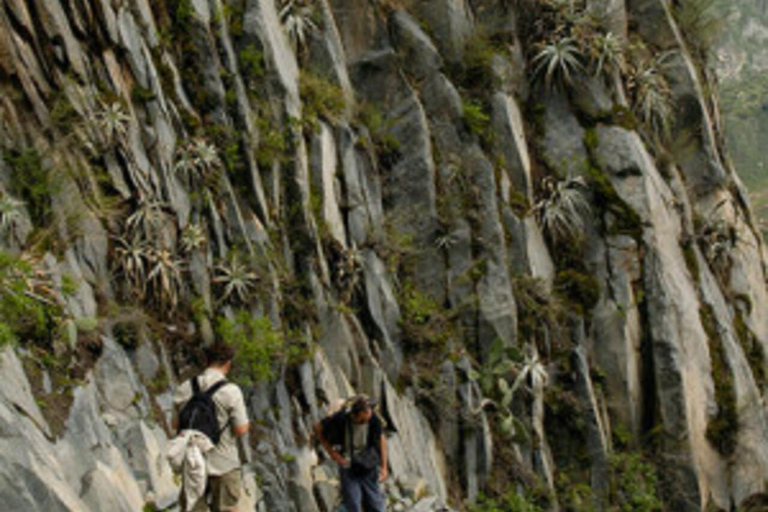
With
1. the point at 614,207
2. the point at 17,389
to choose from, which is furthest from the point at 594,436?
the point at 17,389

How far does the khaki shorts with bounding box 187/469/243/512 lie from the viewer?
729cm

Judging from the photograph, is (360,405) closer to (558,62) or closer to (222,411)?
(222,411)

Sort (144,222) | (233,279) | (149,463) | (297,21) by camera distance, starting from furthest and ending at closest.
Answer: (297,21)
(233,279)
(144,222)
(149,463)

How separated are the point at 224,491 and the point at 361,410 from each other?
1569mm

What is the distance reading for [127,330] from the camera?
9.81 m

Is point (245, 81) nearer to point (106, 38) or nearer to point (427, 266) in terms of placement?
point (106, 38)

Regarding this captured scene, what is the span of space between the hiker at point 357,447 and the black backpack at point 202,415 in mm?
1610

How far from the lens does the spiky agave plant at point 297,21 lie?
591 inches

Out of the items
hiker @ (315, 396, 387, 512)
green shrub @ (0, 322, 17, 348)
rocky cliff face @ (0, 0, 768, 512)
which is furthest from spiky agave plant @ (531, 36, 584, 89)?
green shrub @ (0, 322, 17, 348)

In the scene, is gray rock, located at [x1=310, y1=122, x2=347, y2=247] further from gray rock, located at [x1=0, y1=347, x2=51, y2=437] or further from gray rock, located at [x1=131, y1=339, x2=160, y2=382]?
gray rock, located at [x1=0, y1=347, x2=51, y2=437]

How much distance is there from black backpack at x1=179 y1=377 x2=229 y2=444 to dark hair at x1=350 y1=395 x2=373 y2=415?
160cm

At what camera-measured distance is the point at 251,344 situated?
11062 millimetres

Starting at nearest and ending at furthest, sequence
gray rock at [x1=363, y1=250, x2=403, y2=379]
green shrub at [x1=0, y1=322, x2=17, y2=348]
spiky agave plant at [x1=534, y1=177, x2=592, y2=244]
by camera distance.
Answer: green shrub at [x1=0, y1=322, x2=17, y2=348] → gray rock at [x1=363, y1=250, x2=403, y2=379] → spiky agave plant at [x1=534, y1=177, x2=592, y2=244]

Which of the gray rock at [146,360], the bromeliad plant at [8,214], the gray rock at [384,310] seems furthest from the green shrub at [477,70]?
the bromeliad plant at [8,214]
